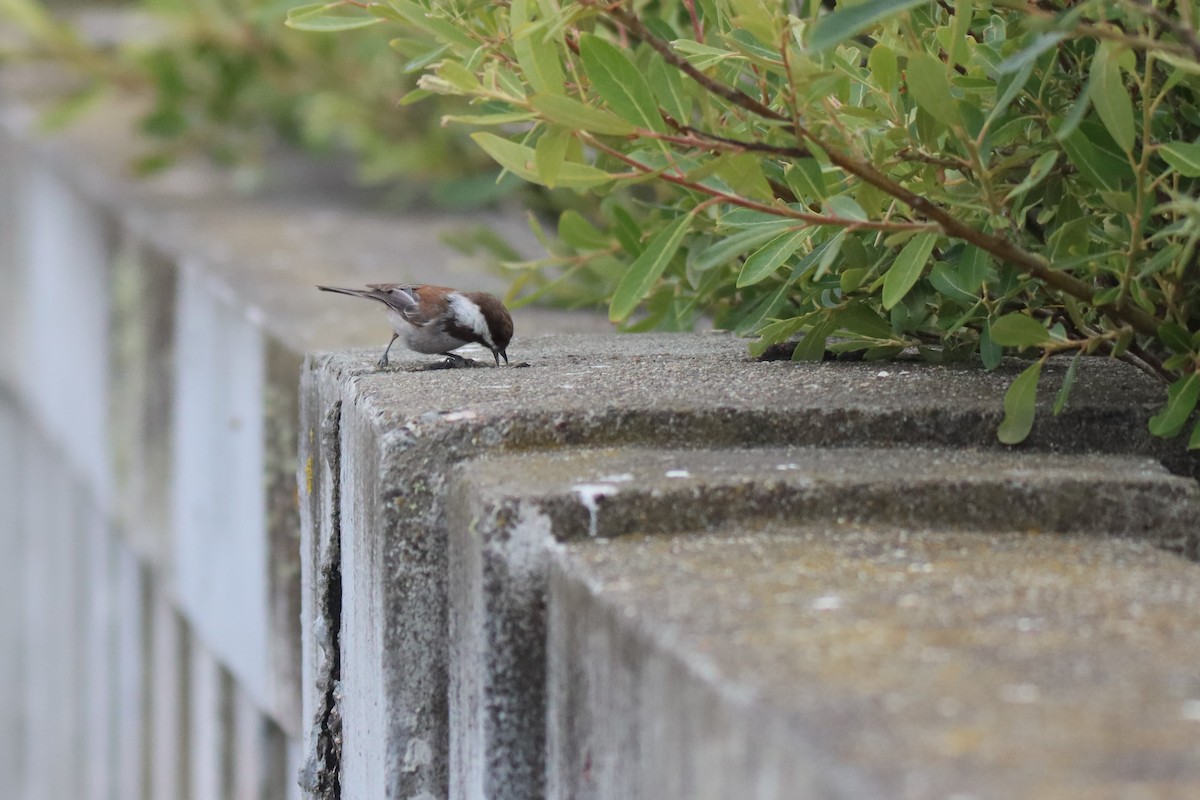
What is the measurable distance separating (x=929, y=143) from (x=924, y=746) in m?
1.02

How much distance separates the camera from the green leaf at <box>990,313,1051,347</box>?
1915 millimetres

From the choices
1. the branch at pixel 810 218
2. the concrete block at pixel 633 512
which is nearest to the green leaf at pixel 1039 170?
the branch at pixel 810 218

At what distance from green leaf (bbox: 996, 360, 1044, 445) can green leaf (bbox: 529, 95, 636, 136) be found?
0.58 metres

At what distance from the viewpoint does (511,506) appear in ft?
5.50

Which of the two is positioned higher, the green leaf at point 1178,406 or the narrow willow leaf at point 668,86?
the narrow willow leaf at point 668,86

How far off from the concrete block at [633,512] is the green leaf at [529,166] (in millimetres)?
337

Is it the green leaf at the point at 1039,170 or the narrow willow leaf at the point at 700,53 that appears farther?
the narrow willow leaf at the point at 700,53

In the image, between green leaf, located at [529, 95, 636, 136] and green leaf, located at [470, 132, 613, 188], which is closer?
green leaf, located at [529, 95, 636, 136]

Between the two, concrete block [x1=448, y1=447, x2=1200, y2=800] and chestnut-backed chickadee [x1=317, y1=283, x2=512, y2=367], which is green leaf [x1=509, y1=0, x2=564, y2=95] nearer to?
concrete block [x1=448, y1=447, x2=1200, y2=800]

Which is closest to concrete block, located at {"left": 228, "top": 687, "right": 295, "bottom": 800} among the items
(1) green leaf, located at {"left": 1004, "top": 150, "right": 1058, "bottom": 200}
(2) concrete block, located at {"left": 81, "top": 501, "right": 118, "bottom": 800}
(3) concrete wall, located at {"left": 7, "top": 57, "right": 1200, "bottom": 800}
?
(3) concrete wall, located at {"left": 7, "top": 57, "right": 1200, "bottom": 800}

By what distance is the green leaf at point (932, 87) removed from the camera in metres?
1.74

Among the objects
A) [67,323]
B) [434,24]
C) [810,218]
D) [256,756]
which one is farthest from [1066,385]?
[67,323]

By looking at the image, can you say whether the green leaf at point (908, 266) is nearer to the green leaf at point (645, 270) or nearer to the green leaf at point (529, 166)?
the green leaf at point (645, 270)

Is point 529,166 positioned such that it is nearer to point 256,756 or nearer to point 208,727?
point 256,756
